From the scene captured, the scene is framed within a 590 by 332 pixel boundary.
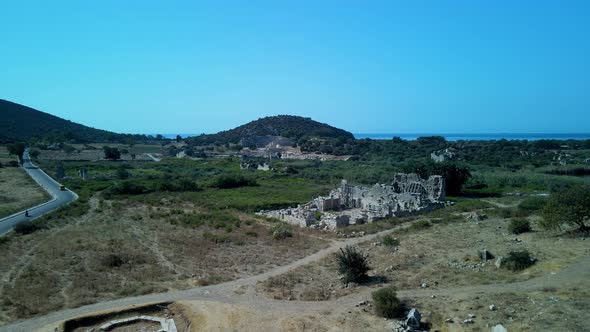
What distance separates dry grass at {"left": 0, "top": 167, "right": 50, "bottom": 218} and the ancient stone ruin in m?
22.4

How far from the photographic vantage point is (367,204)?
3778 centimetres

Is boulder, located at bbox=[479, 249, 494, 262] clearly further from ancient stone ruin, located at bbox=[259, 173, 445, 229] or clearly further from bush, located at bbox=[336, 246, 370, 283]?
ancient stone ruin, located at bbox=[259, 173, 445, 229]

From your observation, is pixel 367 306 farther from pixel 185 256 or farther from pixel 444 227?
pixel 444 227

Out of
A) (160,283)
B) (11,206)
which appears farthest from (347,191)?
(11,206)

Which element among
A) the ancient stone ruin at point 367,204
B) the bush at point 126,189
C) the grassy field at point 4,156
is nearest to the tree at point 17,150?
the grassy field at point 4,156

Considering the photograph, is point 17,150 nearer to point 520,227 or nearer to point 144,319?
point 144,319

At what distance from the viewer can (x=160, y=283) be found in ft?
57.0

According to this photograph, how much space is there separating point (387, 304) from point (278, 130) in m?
156

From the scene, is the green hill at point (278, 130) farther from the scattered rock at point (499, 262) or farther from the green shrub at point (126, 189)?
the scattered rock at point (499, 262)

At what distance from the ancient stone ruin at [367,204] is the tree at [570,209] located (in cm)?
1312

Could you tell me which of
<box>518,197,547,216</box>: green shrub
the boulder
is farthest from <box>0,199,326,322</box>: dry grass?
<box>518,197,547,216</box>: green shrub

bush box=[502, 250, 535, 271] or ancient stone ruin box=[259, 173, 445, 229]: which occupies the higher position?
bush box=[502, 250, 535, 271]

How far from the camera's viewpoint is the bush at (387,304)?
1285cm

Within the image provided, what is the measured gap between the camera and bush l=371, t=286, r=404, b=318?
12852 millimetres
